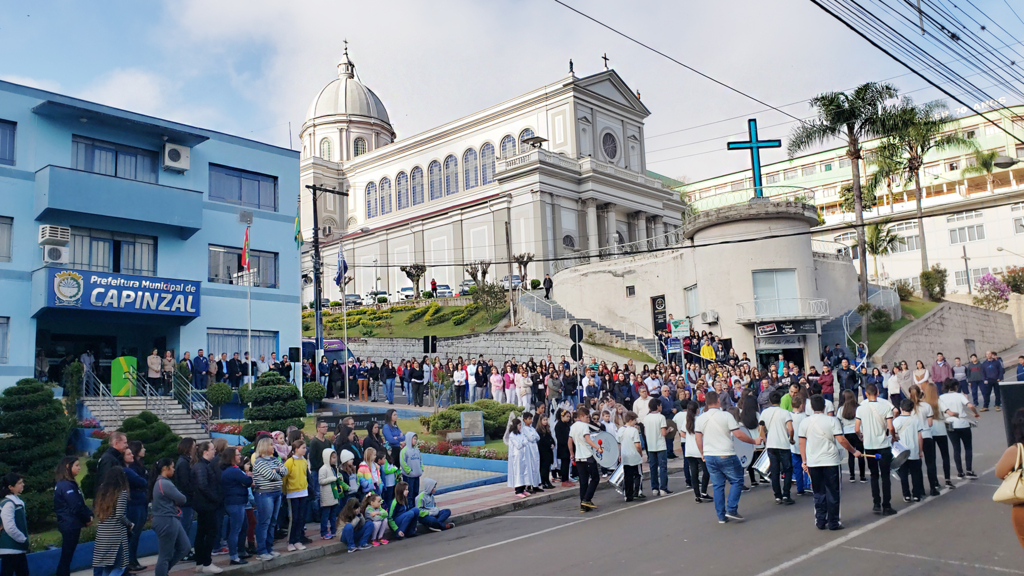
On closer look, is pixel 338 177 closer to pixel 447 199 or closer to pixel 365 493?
pixel 447 199

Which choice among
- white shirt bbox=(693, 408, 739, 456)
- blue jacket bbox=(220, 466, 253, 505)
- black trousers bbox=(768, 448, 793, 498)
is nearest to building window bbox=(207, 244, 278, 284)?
blue jacket bbox=(220, 466, 253, 505)

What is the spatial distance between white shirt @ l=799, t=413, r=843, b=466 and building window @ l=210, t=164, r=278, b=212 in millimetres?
23647

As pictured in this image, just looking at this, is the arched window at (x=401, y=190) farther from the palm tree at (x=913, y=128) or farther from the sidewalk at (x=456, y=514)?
the sidewalk at (x=456, y=514)

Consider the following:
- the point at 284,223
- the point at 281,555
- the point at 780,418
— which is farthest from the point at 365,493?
the point at 284,223

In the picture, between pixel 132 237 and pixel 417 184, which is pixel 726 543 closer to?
pixel 132 237

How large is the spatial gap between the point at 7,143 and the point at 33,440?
48.4 feet

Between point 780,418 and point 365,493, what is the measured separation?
639 centimetres

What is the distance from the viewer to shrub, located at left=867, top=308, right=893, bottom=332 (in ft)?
116

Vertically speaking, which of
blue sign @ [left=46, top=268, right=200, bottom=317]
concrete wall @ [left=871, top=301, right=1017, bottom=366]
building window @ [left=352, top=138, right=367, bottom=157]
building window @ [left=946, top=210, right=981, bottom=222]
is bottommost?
concrete wall @ [left=871, top=301, right=1017, bottom=366]

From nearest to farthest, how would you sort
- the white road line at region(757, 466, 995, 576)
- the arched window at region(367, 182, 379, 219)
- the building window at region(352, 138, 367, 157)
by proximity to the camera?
the white road line at region(757, 466, 995, 576) → the arched window at region(367, 182, 379, 219) → the building window at region(352, 138, 367, 157)

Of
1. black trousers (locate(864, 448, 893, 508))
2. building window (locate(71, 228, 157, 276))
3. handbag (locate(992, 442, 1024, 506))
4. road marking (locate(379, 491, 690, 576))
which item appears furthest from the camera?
building window (locate(71, 228, 157, 276))

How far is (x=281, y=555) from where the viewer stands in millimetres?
10875

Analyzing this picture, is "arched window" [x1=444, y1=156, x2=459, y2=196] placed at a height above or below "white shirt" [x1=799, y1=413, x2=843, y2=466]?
above

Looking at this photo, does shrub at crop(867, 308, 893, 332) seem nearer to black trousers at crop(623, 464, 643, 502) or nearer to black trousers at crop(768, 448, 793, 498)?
black trousers at crop(623, 464, 643, 502)
